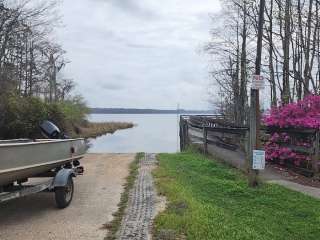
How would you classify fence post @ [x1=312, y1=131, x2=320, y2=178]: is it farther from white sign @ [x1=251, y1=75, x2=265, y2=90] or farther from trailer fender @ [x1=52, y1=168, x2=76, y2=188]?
trailer fender @ [x1=52, y1=168, x2=76, y2=188]

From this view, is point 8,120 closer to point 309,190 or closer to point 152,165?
point 152,165

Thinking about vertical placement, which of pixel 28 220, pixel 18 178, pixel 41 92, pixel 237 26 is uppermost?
pixel 237 26

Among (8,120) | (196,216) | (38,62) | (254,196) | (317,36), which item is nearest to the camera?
(196,216)

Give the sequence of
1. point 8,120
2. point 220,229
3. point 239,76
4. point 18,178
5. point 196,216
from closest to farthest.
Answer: point 220,229 < point 196,216 < point 18,178 < point 8,120 < point 239,76

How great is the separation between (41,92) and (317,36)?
29013mm

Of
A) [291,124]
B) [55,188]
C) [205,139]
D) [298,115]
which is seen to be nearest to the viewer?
[55,188]

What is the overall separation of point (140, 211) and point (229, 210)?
5.34ft

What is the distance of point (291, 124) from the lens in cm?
1504

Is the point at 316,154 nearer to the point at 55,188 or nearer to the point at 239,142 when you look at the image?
the point at 239,142

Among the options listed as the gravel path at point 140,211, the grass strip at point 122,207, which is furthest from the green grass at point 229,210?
the grass strip at point 122,207

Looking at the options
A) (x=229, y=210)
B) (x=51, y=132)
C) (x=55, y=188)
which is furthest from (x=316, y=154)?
(x=55, y=188)

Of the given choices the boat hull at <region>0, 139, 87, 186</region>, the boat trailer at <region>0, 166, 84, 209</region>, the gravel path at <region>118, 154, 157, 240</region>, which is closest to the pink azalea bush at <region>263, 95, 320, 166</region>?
the gravel path at <region>118, 154, 157, 240</region>

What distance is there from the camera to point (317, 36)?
20.8 meters

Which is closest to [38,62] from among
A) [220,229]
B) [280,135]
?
[280,135]
